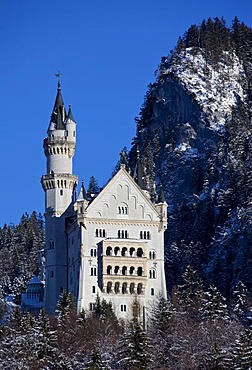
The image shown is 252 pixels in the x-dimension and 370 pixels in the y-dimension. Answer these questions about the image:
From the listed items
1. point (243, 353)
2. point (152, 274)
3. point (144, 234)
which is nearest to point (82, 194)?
point (144, 234)

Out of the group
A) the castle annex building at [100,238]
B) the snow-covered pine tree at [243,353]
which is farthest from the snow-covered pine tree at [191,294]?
the snow-covered pine tree at [243,353]

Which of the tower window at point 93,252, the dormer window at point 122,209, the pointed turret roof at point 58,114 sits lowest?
the tower window at point 93,252

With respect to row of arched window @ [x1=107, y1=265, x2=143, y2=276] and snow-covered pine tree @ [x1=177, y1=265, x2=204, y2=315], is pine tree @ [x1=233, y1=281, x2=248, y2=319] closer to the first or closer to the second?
snow-covered pine tree @ [x1=177, y1=265, x2=204, y2=315]

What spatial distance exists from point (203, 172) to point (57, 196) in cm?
3653

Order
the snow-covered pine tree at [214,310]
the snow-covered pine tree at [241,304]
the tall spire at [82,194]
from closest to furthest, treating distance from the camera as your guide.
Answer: the snow-covered pine tree at [214,310]
the snow-covered pine tree at [241,304]
the tall spire at [82,194]

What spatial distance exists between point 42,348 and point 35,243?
78699mm

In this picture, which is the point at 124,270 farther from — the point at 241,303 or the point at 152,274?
the point at 241,303

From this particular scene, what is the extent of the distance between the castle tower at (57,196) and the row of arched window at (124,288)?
7.40 m

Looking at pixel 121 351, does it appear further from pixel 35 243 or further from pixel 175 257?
pixel 35 243

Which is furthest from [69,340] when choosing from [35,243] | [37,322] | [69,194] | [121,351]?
[35,243]

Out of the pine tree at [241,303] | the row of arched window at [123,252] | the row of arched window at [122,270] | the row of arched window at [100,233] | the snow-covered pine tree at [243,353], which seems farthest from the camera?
the row of arched window at [100,233]

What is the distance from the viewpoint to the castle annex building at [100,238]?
465ft

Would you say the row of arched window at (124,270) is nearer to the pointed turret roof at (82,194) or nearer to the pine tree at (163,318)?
the pointed turret roof at (82,194)

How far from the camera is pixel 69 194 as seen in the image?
15088cm
